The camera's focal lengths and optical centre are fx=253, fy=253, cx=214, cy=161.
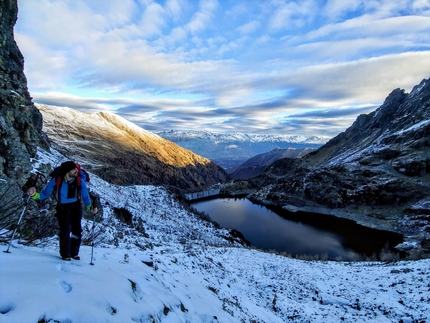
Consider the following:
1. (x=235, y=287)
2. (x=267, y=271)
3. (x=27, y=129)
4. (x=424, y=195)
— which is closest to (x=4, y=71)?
(x=27, y=129)

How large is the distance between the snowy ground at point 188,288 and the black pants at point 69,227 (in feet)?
1.19

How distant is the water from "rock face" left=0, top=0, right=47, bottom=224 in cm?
4229

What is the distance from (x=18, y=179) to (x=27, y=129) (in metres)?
5.05

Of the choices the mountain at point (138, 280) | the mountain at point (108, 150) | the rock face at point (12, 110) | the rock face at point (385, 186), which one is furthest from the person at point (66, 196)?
the mountain at point (108, 150)

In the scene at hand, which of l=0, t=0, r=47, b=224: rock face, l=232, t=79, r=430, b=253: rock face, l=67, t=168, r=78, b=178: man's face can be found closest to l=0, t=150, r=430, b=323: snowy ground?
l=67, t=168, r=78, b=178: man's face

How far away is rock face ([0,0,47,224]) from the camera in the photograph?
44.2 feet

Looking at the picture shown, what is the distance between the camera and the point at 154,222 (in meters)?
35.4

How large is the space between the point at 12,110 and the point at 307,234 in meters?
64.5

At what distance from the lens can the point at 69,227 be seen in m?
6.44

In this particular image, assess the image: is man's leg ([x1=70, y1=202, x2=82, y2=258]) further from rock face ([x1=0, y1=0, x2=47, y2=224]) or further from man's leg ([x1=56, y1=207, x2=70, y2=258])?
rock face ([x1=0, y1=0, x2=47, y2=224])

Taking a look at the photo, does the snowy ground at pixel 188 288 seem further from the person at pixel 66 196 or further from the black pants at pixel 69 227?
the person at pixel 66 196

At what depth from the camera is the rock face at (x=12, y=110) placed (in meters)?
13.5

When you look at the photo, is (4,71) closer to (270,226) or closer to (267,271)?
(267,271)

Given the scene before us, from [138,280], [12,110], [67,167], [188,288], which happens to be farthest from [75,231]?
[12,110]
